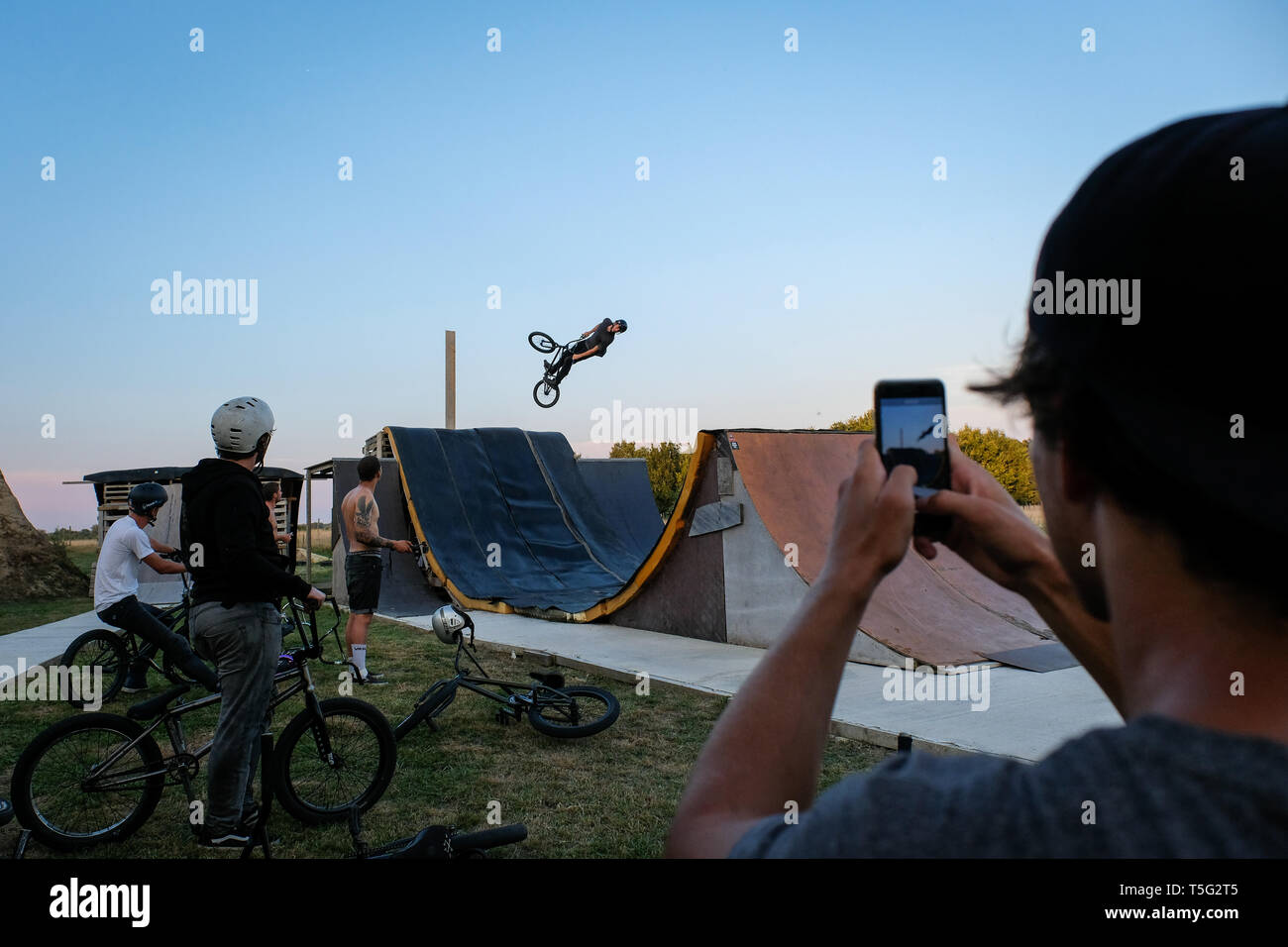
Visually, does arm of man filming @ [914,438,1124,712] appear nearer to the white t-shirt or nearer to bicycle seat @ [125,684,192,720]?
bicycle seat @ [125,684,192,720]

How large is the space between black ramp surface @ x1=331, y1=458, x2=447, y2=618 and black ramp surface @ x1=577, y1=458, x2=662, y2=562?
3639 millimetres

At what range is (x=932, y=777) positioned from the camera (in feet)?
2.09

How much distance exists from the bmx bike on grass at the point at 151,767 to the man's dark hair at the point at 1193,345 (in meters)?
4.26

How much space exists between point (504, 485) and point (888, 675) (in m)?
10.2

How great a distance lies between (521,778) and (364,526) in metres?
3.95

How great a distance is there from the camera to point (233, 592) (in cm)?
424

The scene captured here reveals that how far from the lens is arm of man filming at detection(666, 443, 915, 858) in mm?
747

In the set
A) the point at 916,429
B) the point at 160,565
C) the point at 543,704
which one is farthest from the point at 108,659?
the point at 916,429

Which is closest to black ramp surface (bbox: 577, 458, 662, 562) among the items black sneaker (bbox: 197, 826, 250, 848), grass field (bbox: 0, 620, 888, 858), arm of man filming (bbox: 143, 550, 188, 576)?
grass field (bbox: 0, 620, 888, 858)
